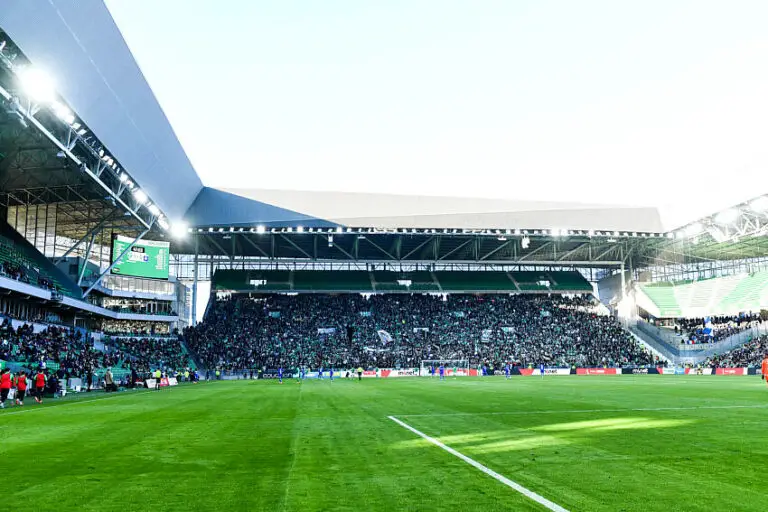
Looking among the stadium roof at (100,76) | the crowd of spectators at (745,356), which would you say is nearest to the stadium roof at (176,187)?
the stadium roof at (100,76)

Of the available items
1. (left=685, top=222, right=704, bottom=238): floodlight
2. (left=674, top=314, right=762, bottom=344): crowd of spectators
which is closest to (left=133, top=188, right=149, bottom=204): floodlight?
(left=685, top=222, right=704, bottom=238): floodlight

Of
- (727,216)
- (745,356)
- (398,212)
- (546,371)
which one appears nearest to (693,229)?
(727,216)

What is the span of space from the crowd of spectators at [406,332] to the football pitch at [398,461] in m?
47.0

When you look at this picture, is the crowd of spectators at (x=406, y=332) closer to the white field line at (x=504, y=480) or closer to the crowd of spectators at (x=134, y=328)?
the crowd of spectators at (x=134, y=328)

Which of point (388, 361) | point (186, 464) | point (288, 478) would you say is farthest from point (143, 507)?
point (388, 361)

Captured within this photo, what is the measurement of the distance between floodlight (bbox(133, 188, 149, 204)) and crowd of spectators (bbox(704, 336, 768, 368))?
2133 inches

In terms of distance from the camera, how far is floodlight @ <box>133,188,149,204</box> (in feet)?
138

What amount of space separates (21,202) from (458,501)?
51043 mm

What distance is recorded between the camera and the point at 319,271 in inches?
3135

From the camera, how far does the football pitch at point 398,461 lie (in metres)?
6.66

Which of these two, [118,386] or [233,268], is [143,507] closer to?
[118,386]

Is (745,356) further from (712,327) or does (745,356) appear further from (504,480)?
(504,480)

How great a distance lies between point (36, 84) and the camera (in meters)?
25.7

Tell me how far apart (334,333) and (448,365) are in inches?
561
